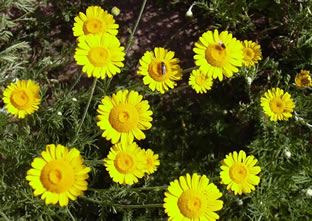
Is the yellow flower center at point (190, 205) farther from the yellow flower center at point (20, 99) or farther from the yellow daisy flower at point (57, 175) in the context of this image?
the yellow flower center at point (20, 99)

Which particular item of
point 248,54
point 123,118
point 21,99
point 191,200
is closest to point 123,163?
point 123,118

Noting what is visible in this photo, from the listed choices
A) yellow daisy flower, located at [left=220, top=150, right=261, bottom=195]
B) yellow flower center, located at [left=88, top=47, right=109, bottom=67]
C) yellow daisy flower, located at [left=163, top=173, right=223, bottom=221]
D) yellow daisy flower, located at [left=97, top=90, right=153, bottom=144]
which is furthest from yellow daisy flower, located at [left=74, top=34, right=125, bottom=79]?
yellow daisy flower, located at [left=220, top=150, right=261, bottom=195]

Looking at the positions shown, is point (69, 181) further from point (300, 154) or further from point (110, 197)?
point (300, 154)

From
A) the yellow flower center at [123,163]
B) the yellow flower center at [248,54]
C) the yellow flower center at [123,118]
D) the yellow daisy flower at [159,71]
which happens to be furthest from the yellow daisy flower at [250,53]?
the yellow flower center at [123,163]

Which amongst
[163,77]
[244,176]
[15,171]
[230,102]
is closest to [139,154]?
[163,77]

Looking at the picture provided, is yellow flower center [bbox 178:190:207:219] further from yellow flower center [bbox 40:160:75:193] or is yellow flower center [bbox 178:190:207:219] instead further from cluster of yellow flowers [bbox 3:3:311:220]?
yellow flower center [bbox 40:160:75:193]

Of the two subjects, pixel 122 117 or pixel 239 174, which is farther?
pixel 239 174

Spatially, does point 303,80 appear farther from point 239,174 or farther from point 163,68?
point 163,68
